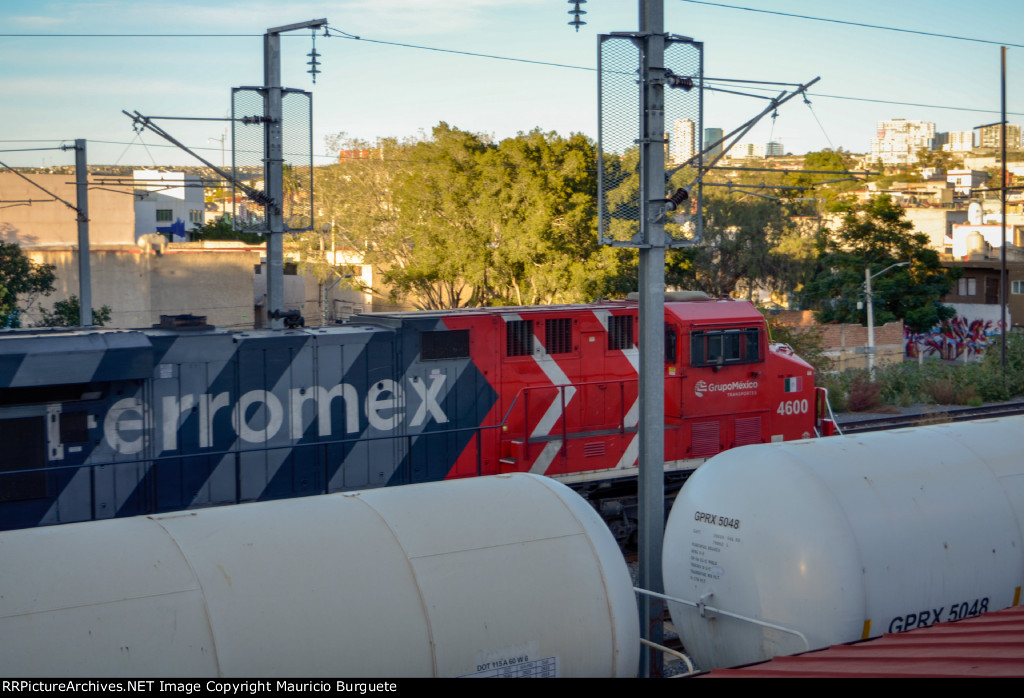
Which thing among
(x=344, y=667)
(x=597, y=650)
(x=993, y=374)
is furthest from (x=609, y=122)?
(x=993, y=374)

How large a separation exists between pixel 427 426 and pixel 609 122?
5.80m

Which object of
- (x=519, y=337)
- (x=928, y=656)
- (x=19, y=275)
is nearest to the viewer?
(x=928, y=656)

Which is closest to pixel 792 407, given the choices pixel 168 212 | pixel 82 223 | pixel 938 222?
pixel 82 223

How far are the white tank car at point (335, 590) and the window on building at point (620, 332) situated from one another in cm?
771

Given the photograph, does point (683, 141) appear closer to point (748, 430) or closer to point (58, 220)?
point (748, 430)

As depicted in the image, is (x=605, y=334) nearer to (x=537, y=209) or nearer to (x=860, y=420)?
(x=860, y=420)

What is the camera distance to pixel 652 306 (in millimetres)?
9492

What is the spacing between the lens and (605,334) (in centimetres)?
1471

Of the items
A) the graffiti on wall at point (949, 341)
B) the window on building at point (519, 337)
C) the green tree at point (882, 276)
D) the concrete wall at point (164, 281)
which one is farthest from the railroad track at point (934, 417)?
the concrete wall at point (164, 281)

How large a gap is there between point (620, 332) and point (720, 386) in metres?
1.74

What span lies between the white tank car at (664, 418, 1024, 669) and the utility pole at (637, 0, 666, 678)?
32.5 inches

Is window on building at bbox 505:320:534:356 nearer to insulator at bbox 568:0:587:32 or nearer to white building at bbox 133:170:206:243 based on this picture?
insulator at bbox 568:0:587:32

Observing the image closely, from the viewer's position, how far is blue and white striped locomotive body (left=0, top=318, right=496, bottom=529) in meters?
11.2

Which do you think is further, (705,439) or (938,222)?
(938,222)
